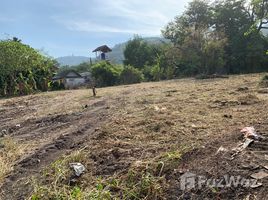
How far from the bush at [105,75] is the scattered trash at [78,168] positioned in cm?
2222

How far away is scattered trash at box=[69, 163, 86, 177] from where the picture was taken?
342cm

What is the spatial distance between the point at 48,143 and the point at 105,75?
21414 mm

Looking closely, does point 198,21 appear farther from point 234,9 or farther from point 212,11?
point 234,9

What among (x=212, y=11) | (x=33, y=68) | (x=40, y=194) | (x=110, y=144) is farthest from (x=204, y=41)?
(x=40, y=194)

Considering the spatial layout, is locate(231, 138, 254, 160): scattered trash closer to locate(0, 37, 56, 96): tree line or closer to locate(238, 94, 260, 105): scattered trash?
locate(238, 94, 260, 105): scattered trash

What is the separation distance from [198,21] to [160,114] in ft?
84.0

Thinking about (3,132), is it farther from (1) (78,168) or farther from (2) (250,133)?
(2) (250,133)

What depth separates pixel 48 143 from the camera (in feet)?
16.1

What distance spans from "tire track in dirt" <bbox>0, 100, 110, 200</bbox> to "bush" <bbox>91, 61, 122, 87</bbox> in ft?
59.5

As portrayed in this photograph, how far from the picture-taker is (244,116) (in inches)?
195

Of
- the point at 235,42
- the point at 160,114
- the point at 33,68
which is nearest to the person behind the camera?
the point at 160,114

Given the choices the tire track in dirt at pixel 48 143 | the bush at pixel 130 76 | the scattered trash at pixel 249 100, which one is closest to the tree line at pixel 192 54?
the bush at pixel 130 76

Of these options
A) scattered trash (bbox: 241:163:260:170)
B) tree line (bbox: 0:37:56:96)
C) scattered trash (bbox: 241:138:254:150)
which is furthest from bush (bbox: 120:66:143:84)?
scattered trash (bbox: 241:163:260:170)

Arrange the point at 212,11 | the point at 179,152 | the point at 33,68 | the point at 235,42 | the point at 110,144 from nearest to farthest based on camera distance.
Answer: the point at 179,152 < the point at 110,144 < the point at 33,68 < the point at 235,42 < the point at 212,11
